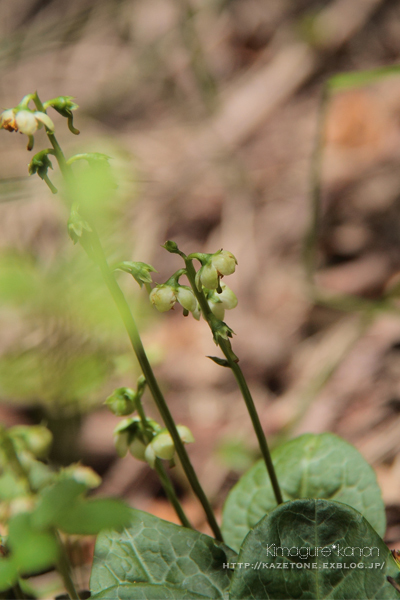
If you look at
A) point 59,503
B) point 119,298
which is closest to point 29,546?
point 59,503

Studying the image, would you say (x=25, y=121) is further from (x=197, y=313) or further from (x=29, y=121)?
(x=197, y=313)

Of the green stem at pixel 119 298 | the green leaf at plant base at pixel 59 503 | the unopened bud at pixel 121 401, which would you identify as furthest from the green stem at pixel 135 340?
the green leaf at plant base at pixel 59 503

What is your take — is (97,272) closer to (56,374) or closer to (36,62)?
(56,374)

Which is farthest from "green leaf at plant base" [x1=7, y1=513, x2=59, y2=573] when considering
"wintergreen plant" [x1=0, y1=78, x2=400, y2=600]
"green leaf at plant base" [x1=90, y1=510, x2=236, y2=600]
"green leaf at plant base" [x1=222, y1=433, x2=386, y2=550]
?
"green leaf at plant base" [x1=222, y1=433, x2=386, y2=550]

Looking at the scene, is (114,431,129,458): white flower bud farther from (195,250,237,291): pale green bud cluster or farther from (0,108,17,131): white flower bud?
(0,108,17,131): white flower bud

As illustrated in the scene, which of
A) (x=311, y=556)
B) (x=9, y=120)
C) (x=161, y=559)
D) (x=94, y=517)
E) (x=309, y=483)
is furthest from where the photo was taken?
(x=309, y=483)

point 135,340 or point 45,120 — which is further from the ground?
point 45,120

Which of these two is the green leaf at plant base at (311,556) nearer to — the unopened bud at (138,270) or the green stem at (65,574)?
the green stem at (65,574)
